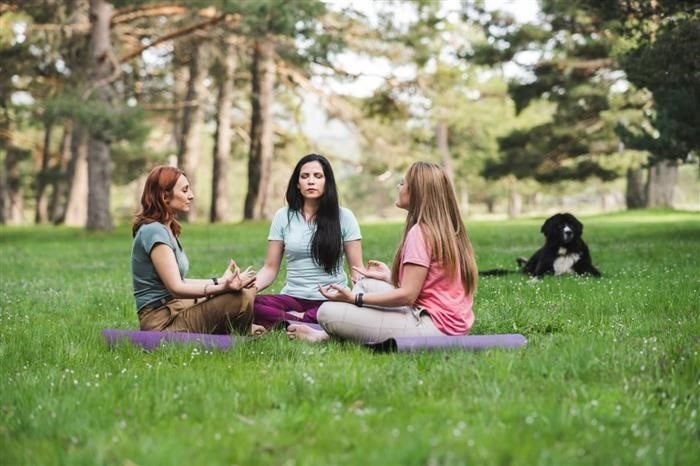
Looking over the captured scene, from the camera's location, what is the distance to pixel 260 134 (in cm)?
3572

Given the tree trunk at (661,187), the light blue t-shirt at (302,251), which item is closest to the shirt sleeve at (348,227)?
the light blue t-shirt at (302,251)

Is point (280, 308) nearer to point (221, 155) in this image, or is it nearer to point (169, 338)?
point (169, 338)

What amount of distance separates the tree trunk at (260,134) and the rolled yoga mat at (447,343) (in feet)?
97.7

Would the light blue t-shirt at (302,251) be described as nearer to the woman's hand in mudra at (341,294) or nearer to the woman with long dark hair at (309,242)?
the woman with long dark hair at (309,242)

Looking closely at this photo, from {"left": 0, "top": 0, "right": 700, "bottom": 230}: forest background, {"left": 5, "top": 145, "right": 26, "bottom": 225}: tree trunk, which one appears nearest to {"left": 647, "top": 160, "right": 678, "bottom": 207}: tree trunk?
{"left": 0, "top": 0, "right": 700, "bottom": 230}: forest background

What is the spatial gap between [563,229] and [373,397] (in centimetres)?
696

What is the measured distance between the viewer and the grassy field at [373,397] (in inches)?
139

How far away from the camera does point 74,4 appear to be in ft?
92.8

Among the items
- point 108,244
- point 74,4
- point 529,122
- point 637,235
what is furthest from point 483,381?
point 529,122

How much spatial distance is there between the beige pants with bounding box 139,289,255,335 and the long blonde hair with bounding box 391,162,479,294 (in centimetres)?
141

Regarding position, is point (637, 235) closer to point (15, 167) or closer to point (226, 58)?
point (226, 58)

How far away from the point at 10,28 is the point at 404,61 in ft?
55.3

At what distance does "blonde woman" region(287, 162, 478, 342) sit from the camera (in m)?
5.97

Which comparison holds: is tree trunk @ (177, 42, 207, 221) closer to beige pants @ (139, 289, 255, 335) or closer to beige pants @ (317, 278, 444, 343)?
beige pants @ (139, 289, 255, 335)
